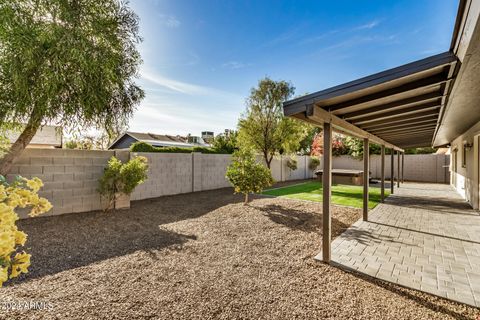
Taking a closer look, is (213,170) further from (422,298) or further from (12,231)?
(12,231)

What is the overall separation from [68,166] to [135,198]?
281 cm

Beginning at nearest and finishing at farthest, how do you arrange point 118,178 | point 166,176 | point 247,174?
point 118,178 < point 247,174 < point 166,176

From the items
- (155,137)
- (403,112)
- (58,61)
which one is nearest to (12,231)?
(58,61)

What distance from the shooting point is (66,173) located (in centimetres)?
671

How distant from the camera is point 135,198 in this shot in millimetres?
9047

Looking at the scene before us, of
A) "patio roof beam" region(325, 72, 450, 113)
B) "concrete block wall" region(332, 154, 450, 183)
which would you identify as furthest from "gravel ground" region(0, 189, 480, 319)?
"concrete block wall" region(332, 154, 450, 183)

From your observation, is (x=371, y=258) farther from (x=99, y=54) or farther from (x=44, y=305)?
(x=99, y=54)

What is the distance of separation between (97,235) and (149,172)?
457 cm

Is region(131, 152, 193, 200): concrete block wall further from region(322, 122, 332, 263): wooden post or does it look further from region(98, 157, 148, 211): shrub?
region(322, 122, 332, 263): wooden post

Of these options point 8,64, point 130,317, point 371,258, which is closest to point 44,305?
point 130,317

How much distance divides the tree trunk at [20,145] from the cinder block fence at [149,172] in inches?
7.7

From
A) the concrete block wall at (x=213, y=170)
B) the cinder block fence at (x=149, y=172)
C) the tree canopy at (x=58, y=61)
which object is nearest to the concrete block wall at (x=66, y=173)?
the cinder block fence at (x=149, y=172)

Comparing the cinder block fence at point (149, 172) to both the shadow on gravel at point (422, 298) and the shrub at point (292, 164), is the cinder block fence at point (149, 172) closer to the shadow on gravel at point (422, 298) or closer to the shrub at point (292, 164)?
the shrub at point (292, 164)

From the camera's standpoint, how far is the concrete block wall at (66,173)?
6152 mm
